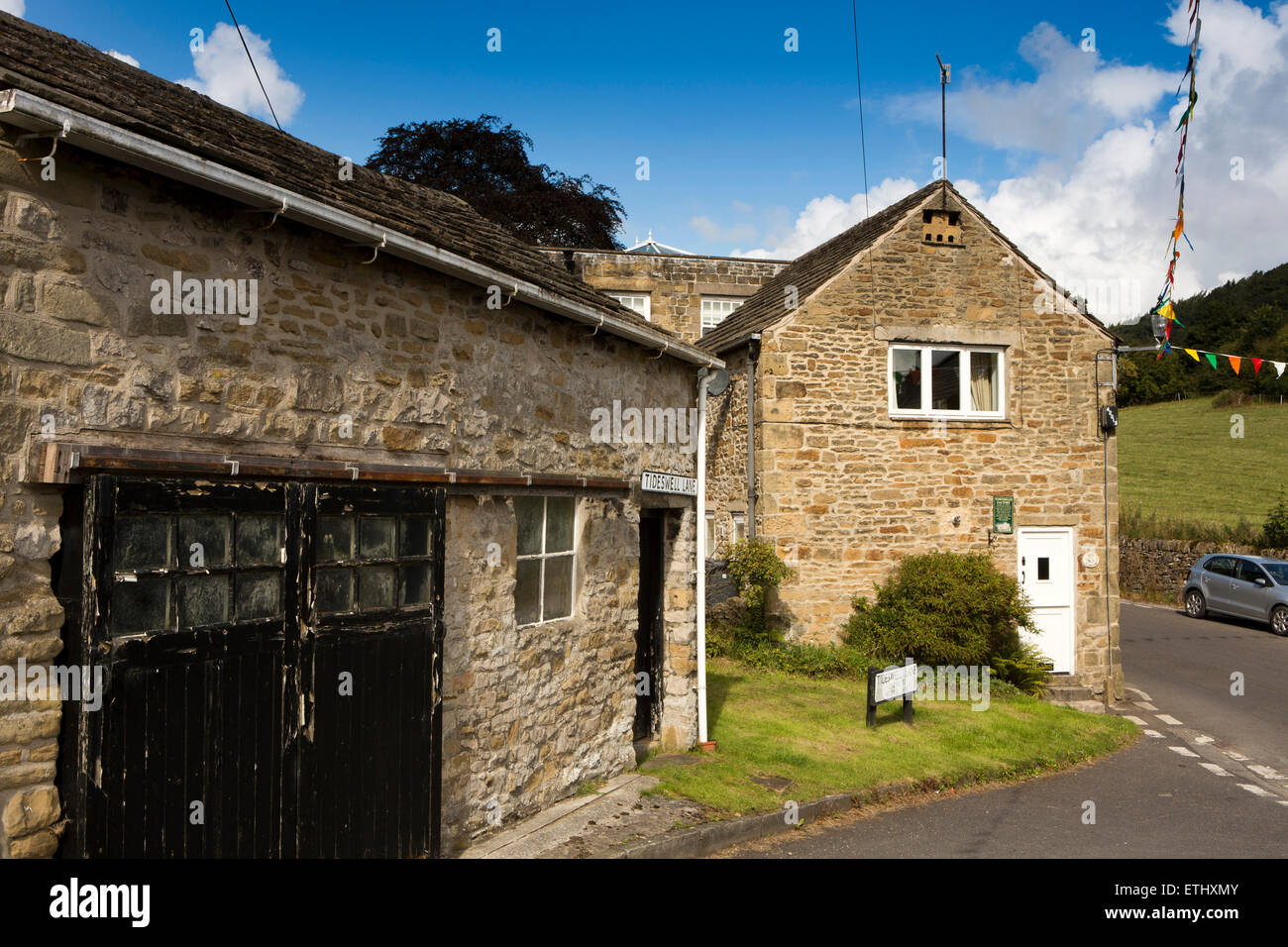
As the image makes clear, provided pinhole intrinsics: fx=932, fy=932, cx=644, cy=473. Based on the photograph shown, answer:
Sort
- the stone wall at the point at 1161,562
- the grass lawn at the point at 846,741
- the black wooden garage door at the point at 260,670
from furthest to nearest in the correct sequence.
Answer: the stone wall at the point at 1161,562
the grass lawn at the point at 846,741
the black wooden garage door at the point at 260,670

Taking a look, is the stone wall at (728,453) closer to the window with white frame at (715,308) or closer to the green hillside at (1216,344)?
the window with white frame at (715,308)

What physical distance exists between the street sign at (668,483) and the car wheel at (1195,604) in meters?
19.1

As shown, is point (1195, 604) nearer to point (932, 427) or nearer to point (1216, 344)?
point (932, 427)

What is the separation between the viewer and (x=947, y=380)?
15.2m

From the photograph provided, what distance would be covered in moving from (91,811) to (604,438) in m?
4.97

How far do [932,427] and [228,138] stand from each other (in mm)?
11754

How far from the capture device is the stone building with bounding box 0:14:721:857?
3967 mm

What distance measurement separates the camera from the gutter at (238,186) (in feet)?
12.2

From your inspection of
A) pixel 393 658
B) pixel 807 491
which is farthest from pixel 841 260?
pixel 393 658

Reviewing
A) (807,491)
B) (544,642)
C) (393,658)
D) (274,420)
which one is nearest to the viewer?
(274,420)

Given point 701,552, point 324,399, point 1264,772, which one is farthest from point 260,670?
point 1264,772

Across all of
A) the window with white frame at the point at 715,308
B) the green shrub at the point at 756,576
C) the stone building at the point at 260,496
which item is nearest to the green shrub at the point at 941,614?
the green shrub at the point at 756,576

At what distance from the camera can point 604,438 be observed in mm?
8156

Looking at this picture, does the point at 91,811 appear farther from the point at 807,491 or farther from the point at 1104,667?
the point at 1104,667
